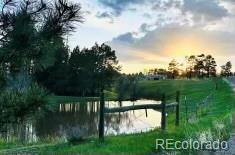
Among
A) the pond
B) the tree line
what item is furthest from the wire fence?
the tree line

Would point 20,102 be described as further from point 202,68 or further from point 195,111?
point 202,68

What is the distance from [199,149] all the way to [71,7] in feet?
19.0

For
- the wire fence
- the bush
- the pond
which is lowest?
the pond

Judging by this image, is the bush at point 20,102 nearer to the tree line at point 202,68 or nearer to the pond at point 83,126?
the pond at point 83,126

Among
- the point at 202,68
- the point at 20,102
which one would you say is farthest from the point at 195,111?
the point at 202,68

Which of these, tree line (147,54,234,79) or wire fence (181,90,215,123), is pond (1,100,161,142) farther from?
tree line (147,54,234,79)

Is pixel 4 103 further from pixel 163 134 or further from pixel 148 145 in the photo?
pixel 163 134

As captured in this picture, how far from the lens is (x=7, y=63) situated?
25.8 ft

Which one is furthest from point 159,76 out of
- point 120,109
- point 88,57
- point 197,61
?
point 120,109

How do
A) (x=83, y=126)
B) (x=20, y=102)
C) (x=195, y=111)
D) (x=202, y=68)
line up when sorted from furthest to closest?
(x=202, y=68), (x=83, y=126), (x=195, y=111), (x=20, y=102)

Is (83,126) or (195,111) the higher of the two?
(195,111)

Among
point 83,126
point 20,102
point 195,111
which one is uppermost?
point 20,102

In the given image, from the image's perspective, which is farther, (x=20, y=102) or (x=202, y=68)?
(x=202, y=68)

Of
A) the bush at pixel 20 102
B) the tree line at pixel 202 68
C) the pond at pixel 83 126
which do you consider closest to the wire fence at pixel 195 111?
the pond at pixel 83 126
